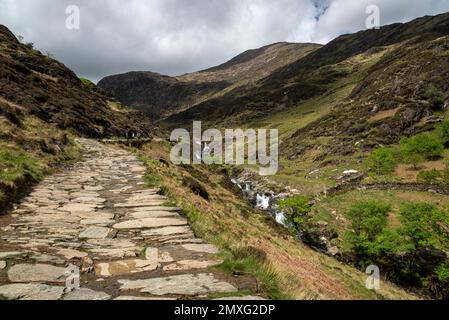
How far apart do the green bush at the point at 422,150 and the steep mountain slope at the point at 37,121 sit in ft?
144

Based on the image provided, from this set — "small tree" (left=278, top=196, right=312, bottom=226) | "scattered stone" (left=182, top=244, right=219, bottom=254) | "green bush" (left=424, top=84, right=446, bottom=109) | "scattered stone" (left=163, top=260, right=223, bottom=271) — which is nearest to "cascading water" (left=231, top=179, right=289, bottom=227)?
"small tree" (left=278, top=196, right=312, bottom=226)

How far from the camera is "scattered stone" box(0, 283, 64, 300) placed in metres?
4.35

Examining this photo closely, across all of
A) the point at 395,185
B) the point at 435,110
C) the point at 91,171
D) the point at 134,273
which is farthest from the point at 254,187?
the point at 134,273

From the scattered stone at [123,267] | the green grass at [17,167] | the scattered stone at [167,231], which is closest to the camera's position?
the scattered stone at [123,267]

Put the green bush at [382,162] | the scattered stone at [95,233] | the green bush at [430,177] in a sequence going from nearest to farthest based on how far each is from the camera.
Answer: the scattered stone at [95,233], the green bush at [430,177], the green bush at [382,162]

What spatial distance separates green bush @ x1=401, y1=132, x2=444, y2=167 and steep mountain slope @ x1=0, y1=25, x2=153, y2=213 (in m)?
44.0

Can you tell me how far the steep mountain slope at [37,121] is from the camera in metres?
12.3

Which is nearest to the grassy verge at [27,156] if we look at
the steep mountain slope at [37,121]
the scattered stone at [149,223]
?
the steep mountain slope at [37,121]

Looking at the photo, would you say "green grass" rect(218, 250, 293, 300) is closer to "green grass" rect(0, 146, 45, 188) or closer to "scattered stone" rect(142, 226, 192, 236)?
"scattered stone" rect(142, 226, 192, 236)

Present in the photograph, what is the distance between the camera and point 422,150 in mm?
59656

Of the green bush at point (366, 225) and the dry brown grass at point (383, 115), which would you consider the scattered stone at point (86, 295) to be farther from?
the dry brown grass at point (383, 115)

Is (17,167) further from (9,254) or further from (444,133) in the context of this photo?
(444,133)

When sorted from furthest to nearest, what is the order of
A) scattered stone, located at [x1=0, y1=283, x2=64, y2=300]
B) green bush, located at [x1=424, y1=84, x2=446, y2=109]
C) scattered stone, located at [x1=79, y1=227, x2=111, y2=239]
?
green bush, located at [x1=424, y1=84, x2=446, y2=109] → scattered stone, located at [x1=79, y1=227, x2=111, y2=239] → scattered stone, located at [x1=0, y1=283, x2=64, y2=300]
